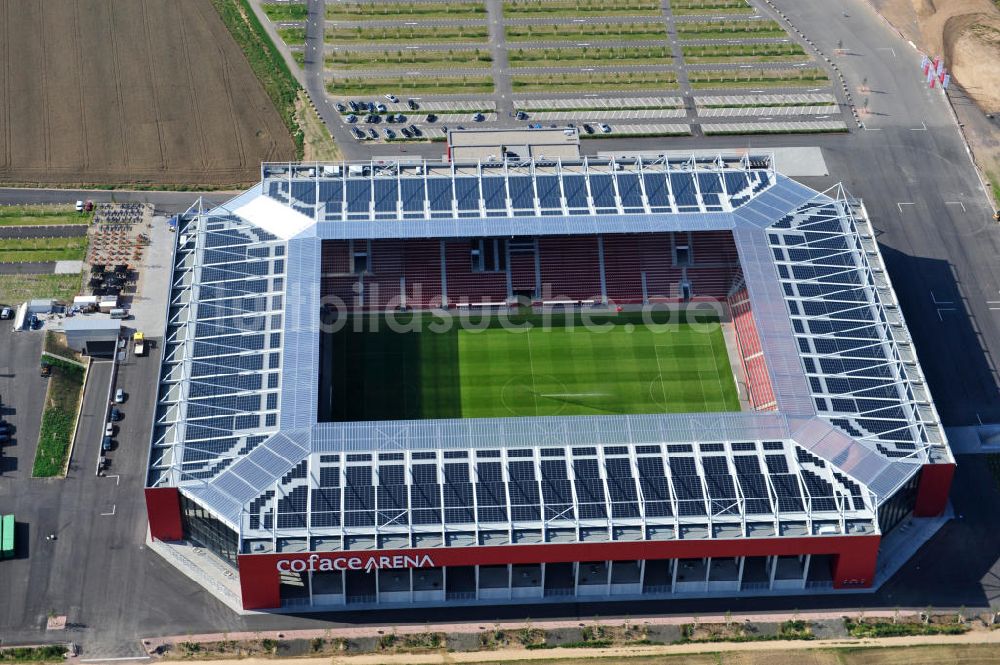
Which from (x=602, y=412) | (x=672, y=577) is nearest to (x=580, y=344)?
(x=602, y=412)

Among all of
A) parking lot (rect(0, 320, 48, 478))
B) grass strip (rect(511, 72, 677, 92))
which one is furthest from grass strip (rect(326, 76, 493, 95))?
parking lot (rect(0, 320, 48, 478))

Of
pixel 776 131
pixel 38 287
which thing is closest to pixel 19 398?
pixel 38 287

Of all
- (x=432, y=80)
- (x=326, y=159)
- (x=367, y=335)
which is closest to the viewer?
(x=367, y=335)

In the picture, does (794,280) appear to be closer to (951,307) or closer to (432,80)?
(951,307)

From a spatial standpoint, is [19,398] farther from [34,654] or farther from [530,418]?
[530,418]

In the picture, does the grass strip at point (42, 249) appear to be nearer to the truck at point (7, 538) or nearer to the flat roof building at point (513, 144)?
the truck at point (7, 538)

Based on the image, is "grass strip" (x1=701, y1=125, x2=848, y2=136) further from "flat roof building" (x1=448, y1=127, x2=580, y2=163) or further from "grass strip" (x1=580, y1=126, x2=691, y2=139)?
"flat roof building" (x1=448, y1=127, x2=580, y2=163)
